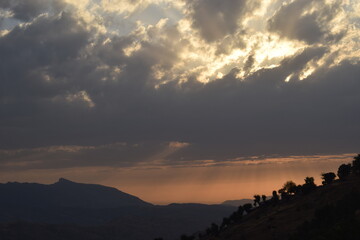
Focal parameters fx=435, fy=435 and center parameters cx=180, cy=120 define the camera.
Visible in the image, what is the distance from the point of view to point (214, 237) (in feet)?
552

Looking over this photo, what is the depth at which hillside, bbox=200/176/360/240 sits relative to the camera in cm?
10877

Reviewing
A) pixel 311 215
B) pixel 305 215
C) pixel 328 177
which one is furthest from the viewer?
pixel 328 177

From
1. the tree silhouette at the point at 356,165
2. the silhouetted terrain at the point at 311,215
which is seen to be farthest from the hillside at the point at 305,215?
the tree silhouette at the point at 356,165

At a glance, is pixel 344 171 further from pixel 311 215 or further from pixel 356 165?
pixel 311 215

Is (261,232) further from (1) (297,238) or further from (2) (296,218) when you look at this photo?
(1) (297,238)

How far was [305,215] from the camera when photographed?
451 feet

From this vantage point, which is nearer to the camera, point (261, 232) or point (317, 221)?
point (317, 221)

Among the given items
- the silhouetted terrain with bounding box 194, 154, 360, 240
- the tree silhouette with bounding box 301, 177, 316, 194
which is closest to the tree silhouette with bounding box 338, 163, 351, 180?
the silhouetted terrain with bounding box 194, 154, 360, 240

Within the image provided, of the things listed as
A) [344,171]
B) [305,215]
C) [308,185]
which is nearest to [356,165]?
[344,171]

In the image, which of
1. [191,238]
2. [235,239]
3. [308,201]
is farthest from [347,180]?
[191,238]

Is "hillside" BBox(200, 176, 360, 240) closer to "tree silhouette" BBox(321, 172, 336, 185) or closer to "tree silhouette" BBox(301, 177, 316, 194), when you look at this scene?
"tree silhouette" BBox(301, 177, 316, 194)

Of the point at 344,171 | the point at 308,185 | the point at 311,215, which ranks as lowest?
the point at 311,215

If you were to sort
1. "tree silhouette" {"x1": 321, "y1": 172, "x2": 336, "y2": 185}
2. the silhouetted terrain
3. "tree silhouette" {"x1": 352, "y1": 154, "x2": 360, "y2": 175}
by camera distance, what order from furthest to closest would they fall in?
1. "tree silhouette" {"x1": 321, "y1": 172, "x2": 336, "y2": 185}
2. "tree silhouette" {"x1": 352, "y1": 154, "x2": 360, "y2": 175}
3. the silhouetted terrain

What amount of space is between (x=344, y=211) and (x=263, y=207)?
83.1 m
